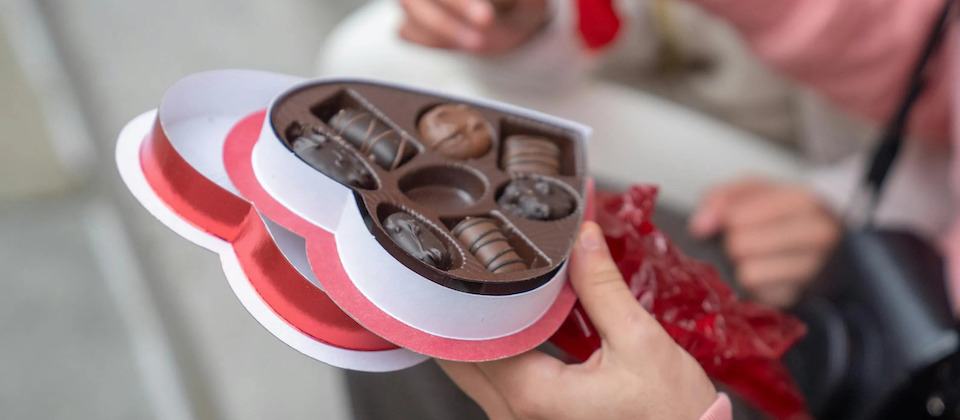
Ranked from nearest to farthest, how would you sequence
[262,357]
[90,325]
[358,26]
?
[262,357] < [90,325] < [358,26]

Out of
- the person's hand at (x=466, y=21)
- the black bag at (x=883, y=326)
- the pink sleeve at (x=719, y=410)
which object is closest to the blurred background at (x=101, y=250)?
the person's hand at (x=466, y=21)

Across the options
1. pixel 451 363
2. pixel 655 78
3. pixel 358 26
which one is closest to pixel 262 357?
pixel 451 363

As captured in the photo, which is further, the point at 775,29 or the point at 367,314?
the point at 775,29

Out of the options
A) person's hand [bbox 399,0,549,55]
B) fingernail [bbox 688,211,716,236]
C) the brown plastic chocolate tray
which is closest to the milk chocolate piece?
person's hand [bbox 399,0,549,55]

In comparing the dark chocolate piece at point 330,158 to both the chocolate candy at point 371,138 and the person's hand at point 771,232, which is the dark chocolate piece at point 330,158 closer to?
the chocolate candy at point 371,138

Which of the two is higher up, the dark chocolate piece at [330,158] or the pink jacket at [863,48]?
the dark chocolate piece at [330,158]

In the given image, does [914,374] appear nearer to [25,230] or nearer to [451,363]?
[451,363]

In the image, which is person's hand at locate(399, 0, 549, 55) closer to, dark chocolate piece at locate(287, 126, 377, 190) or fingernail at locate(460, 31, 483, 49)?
fingernail at locate(460, 31, 483, 49)
